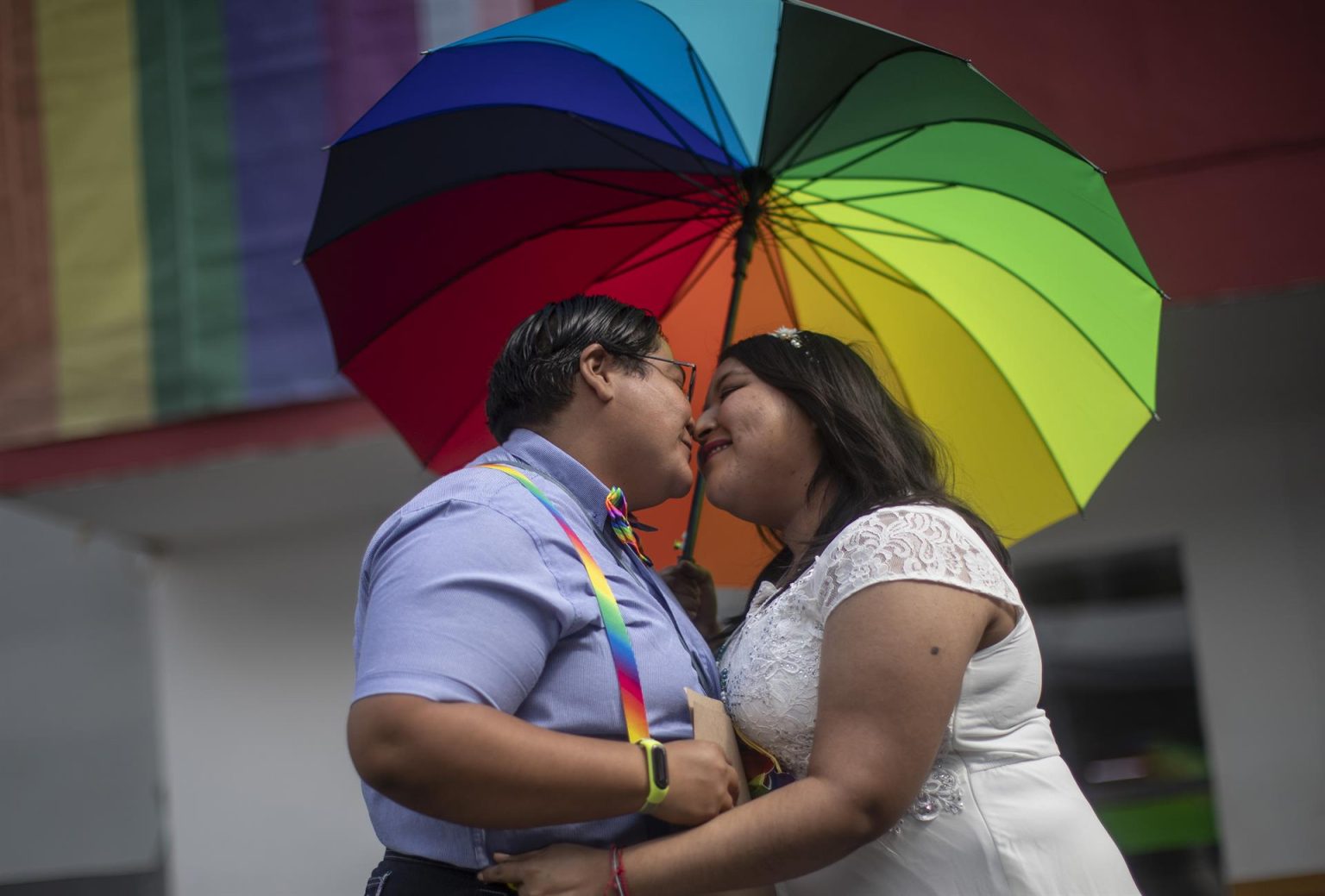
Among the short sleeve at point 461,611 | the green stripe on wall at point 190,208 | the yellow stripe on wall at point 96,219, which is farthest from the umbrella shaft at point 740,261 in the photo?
the yellow stripe on wall at point 96,219

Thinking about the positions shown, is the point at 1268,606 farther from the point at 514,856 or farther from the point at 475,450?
the point at 514,856

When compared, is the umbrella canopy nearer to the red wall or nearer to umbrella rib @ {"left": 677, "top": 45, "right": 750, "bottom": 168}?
umbrella rib @ {"left": 677, "top": 45, "right": 750, "bottom": 168}

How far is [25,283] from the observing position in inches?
236

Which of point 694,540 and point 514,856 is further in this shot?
point 694,540

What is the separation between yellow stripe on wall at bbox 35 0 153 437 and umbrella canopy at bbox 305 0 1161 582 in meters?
3.35

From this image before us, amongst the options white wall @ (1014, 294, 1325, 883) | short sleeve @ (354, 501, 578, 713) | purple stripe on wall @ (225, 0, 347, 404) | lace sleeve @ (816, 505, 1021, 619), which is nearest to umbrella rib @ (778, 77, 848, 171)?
lace sleeve @ (816, 505, 1021, 619)

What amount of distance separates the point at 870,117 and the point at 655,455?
841 millimetres

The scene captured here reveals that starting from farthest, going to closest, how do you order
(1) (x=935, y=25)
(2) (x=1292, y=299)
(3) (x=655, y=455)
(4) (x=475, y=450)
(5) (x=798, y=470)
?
(1) (x=935, y=25)
(2) (x=1292, y=299)
(4) (x=475, y=450)
(5) (x=798, y=470)
(3) (x=655, y=455)

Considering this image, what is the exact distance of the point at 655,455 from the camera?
7.64 ft

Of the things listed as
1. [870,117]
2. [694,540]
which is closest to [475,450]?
[694,540]

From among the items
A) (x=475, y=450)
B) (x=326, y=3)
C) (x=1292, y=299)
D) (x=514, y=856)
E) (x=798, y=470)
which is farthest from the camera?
(x=326, y=3)

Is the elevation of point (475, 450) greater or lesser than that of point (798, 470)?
greater

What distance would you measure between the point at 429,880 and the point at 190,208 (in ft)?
15.5

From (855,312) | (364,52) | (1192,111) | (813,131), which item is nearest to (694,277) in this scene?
(855,312)
